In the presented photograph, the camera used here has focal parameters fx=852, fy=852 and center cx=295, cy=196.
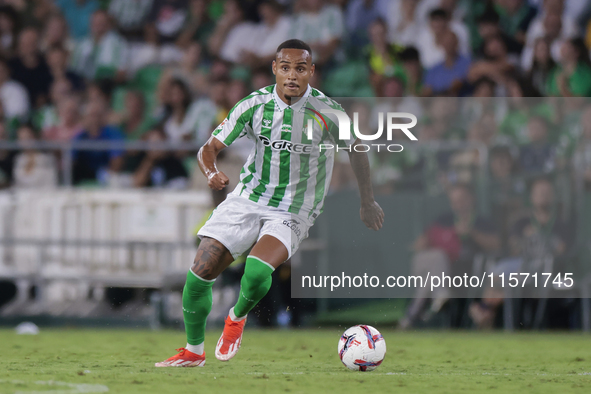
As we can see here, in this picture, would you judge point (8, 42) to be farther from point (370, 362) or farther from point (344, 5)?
point (370, 362)

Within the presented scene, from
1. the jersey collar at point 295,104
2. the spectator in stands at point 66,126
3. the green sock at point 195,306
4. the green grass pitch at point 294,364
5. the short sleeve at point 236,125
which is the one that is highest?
the spectator in stands at point 66,126

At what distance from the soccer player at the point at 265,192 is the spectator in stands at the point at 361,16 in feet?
20.3

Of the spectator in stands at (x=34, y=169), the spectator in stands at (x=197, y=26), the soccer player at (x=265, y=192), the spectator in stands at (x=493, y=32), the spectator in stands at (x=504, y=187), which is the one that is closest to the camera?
the soccer player at (x=265, y=192)

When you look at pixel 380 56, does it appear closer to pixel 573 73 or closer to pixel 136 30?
pixel 573 73

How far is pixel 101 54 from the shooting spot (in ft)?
42.8

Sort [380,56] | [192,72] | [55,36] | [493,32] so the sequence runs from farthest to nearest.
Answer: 1. [55,36]
2. [192,72]
3. [380,56]
4. [493,32]

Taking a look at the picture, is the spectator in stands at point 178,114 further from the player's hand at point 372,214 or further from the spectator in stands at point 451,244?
the player's hand at point 372,214

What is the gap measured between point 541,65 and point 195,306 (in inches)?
261

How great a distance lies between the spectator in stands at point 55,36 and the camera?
13125mm

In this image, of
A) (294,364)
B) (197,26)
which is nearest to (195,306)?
(294,364)

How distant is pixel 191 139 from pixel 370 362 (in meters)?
5.99

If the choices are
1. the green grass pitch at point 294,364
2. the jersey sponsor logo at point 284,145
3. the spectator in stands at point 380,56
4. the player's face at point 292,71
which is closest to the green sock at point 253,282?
the green grass pitch at point 294,364

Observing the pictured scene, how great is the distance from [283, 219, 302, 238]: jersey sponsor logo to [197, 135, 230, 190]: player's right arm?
0.60 meters

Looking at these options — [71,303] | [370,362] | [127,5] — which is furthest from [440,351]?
[127,5]
